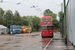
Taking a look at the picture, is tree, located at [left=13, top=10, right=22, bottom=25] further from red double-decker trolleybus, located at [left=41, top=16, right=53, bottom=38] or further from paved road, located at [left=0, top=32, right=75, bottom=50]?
paved road, located at [left=0, top=32, right=75, bottom=50]

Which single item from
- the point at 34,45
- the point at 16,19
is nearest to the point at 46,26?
the point at 34,45

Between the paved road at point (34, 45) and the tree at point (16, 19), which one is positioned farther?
the tree at point (16, 19)

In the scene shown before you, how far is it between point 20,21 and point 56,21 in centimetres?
2656

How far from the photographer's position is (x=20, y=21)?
3275 inches

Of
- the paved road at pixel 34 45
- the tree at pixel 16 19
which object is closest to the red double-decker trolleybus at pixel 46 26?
the paved road at pixel 34 45

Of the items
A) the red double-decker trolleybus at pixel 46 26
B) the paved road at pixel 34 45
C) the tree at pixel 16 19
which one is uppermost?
the tree at pixel 16 19

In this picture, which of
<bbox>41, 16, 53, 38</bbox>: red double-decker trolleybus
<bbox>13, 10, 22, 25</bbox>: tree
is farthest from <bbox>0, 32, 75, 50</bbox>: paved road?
<bbox>13, 10, 22, 25</bbox>: tree

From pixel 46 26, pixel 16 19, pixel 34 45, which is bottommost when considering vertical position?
pixel 34 45

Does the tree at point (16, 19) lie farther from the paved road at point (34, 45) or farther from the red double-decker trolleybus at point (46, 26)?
the paved road at point (34, 45)

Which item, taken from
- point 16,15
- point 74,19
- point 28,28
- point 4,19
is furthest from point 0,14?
point 74,19

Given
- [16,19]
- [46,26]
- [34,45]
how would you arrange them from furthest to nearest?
[16,19] → [46,26] → [34,45]

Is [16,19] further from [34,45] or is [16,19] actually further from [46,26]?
[34,45]

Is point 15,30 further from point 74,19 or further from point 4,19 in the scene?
point 74,19

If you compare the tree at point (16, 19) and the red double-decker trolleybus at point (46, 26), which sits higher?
the tree at point (16, 19)
